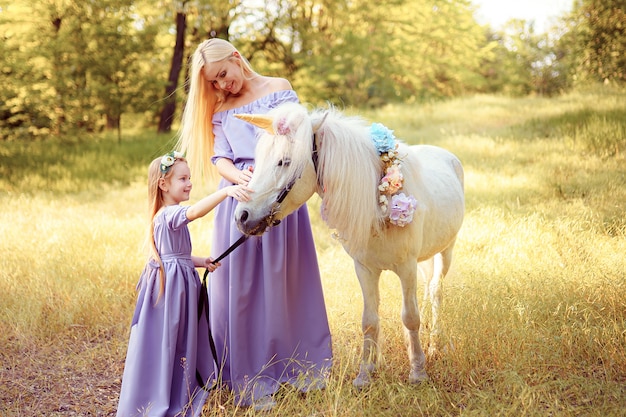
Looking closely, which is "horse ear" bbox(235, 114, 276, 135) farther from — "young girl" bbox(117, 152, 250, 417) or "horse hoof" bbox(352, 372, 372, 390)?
"horse hoof" bbox(352, 372, 372, 390)

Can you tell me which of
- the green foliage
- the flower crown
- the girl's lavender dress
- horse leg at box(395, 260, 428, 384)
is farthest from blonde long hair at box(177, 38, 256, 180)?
the green foliage

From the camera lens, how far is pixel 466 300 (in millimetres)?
3746

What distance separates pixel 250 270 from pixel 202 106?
105cm

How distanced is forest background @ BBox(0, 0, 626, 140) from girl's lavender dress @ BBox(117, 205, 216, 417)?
10.2 feet

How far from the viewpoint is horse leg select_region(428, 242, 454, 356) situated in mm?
3471

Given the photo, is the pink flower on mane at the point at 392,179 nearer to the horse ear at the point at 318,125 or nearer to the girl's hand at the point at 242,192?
the horse ear at the point at 318,125

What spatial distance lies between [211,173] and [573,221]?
3571 millimetres

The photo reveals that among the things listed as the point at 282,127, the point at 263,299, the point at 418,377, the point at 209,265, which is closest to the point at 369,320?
the point at 418,377

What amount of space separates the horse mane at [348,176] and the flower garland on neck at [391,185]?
0.04 m

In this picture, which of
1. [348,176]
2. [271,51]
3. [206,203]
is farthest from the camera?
[271,51]

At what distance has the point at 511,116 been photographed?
11.8 meters

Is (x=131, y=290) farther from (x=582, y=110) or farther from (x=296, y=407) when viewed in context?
(x=582, y=110)

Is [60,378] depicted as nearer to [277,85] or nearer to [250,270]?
[250,270]

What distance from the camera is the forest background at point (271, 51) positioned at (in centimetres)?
1073
